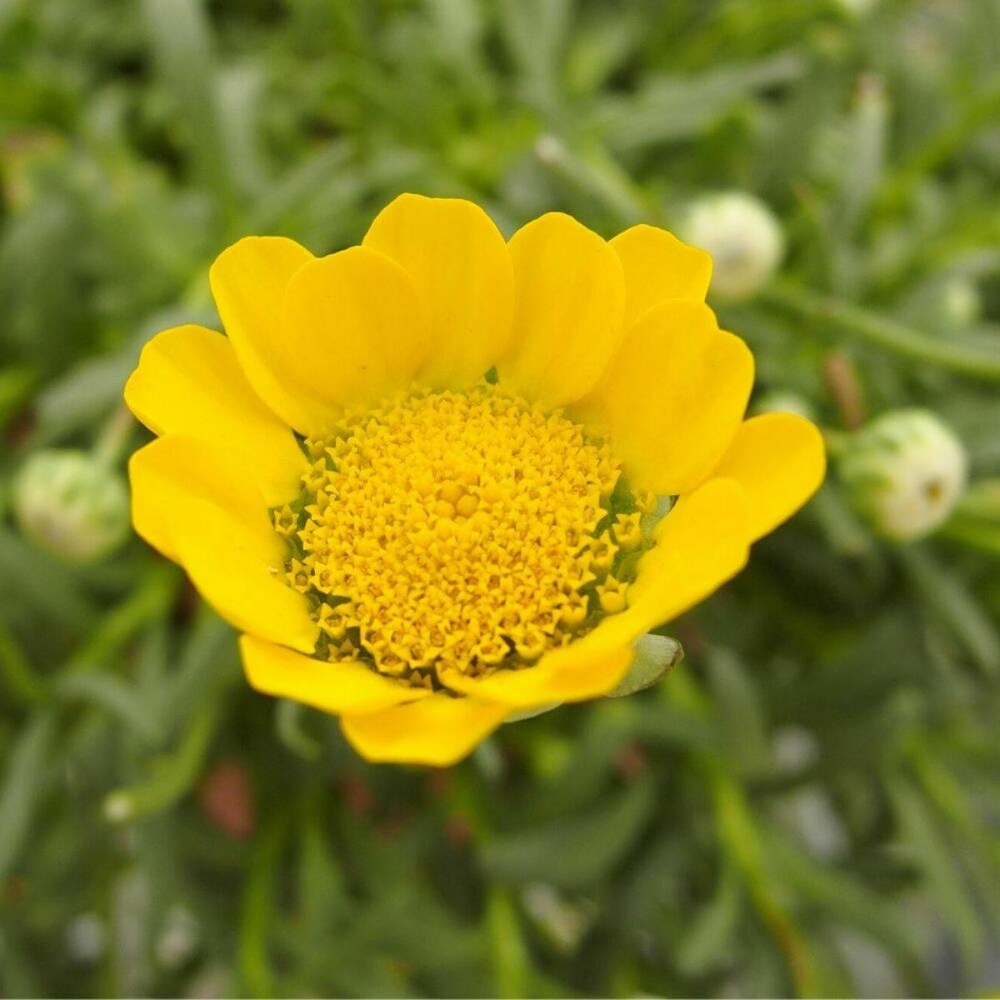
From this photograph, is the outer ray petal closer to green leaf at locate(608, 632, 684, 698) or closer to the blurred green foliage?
green leaf at locate(608, 632, 684, 698)

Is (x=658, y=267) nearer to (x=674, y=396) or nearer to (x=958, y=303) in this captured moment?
(x=674, y=396)

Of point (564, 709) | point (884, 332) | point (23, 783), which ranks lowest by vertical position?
point (564, 709)

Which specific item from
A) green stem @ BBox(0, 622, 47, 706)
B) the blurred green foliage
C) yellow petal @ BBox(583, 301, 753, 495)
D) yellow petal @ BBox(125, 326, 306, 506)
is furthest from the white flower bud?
green stem @ BBox(0, 622, 47, 706)

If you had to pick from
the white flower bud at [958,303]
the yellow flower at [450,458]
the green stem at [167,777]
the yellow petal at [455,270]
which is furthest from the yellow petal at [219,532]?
the white flower bud at [958,303]

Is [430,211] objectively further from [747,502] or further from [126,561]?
[126,561]

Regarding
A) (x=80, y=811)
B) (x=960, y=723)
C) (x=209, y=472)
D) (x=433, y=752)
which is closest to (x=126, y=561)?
(x=80, y=811)

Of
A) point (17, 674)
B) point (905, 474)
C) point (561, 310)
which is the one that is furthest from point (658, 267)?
point (17, 674)

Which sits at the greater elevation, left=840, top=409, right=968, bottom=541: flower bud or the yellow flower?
the yellow flower
